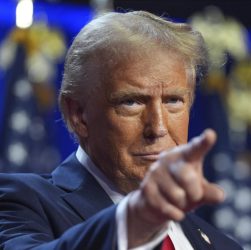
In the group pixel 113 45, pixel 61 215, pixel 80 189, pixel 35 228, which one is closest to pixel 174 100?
pixel 113 45

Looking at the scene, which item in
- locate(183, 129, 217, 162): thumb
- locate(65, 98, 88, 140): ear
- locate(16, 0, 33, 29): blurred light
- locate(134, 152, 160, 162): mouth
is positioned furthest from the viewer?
locate(16, 0, 33, 29): blurred light

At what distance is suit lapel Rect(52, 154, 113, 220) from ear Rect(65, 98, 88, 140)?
81 mm

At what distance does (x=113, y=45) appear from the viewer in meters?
2.20

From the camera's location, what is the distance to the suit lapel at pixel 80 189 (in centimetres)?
206

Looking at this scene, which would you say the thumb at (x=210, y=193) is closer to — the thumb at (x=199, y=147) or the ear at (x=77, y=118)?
the thumb at (x=199, y=147)

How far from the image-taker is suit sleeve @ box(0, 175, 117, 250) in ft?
4.70

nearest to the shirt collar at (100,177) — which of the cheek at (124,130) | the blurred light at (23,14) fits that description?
the cheek at (124,130)

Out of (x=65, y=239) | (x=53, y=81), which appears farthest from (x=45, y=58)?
(x=65, y=239)

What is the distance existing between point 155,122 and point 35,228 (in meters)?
0.45

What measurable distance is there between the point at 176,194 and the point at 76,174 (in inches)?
38.2

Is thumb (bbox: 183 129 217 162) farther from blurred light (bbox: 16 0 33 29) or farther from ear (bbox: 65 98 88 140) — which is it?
blurred light (bbox: 16 0 33 29)

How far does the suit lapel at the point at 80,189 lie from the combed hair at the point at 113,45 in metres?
0.20

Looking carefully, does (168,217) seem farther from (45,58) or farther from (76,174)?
(45,58)

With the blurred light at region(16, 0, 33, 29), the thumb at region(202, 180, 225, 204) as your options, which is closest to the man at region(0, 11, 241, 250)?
the thumb at region(202, 180, 225, 204)
